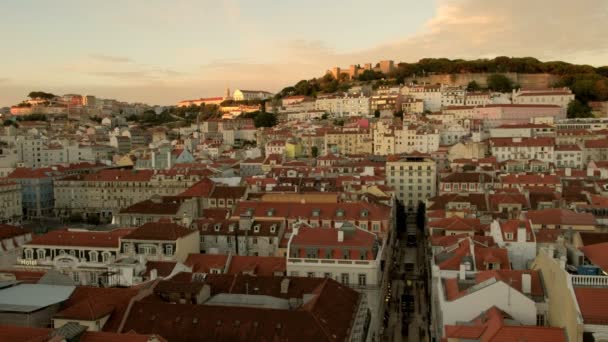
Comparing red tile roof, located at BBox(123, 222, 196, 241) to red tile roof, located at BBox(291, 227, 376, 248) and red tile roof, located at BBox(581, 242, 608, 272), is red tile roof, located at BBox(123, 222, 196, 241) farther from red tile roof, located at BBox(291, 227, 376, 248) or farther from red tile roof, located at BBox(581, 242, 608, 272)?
red tile roof, located at BBox(581, 242, 608, 272)

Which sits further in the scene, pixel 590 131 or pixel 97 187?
pixel 590 131

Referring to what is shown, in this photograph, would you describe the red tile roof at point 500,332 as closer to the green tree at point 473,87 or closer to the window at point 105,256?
the window at point 105,256

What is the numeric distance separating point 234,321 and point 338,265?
Result: 1336 centimetres

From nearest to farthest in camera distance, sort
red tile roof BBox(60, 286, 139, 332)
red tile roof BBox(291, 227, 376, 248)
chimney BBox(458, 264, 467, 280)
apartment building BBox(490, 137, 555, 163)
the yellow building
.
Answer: red tile roof BBox(60, 286, 139, 332) < chimney BBox(458, 264, 467, 280) < red tile roof BBox(291, 227, 376, 248) < apartment building BBox(490, 137, 555, 163) < the yellow building

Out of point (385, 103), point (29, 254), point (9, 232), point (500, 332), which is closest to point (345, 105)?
point (385, 103)

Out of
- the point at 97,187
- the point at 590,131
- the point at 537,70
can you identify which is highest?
the point at 537,70

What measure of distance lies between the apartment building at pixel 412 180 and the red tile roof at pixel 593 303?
59.8 meters

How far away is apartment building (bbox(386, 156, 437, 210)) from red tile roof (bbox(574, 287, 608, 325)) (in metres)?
59.8

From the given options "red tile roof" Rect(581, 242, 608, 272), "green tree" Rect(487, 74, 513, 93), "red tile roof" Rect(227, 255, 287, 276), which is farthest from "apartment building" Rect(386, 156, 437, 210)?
"green tree" Rect(487, 74, 513, 93)

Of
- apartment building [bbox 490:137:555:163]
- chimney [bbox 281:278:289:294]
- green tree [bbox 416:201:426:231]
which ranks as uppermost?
apartment building [bbox 490:137:555:163]

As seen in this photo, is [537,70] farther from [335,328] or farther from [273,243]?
[335,328]

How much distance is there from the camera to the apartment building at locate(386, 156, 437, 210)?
3243 inches

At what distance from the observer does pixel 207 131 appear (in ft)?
550

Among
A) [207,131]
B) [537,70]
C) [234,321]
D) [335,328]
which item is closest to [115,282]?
[234,321]
